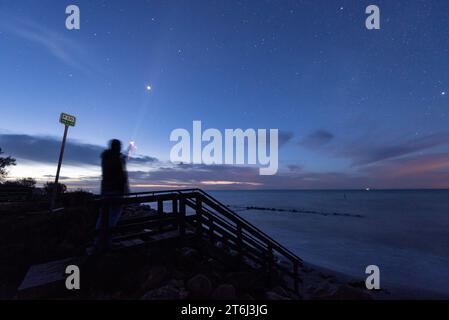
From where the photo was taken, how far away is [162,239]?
5449 millimetres

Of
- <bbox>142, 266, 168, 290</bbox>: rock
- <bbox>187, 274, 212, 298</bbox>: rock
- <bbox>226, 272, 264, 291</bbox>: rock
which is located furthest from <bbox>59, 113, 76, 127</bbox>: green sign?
<bbox>226, 272, 264, 291</bbox>: rock

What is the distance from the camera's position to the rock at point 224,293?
4648 millimetres

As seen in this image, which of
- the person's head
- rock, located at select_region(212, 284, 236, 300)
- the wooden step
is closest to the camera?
the wooden step

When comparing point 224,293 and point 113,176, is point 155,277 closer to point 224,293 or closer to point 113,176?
point 224,293

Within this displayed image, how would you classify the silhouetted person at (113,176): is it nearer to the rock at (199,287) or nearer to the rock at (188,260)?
the rock at (188,260)

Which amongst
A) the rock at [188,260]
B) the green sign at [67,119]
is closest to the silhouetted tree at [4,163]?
the green sign at [67,119]

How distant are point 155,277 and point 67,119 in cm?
956

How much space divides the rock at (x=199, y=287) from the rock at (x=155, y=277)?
0.62m

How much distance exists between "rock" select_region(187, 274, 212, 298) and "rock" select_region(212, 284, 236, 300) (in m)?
0.15

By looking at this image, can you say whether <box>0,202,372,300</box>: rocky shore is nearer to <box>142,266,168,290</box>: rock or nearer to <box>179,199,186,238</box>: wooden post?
<box>142,266,168,290</box>: rock

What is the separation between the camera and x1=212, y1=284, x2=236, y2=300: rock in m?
4.65

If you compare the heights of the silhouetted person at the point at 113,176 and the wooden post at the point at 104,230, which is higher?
the silhouetted person at the point at 113,176
